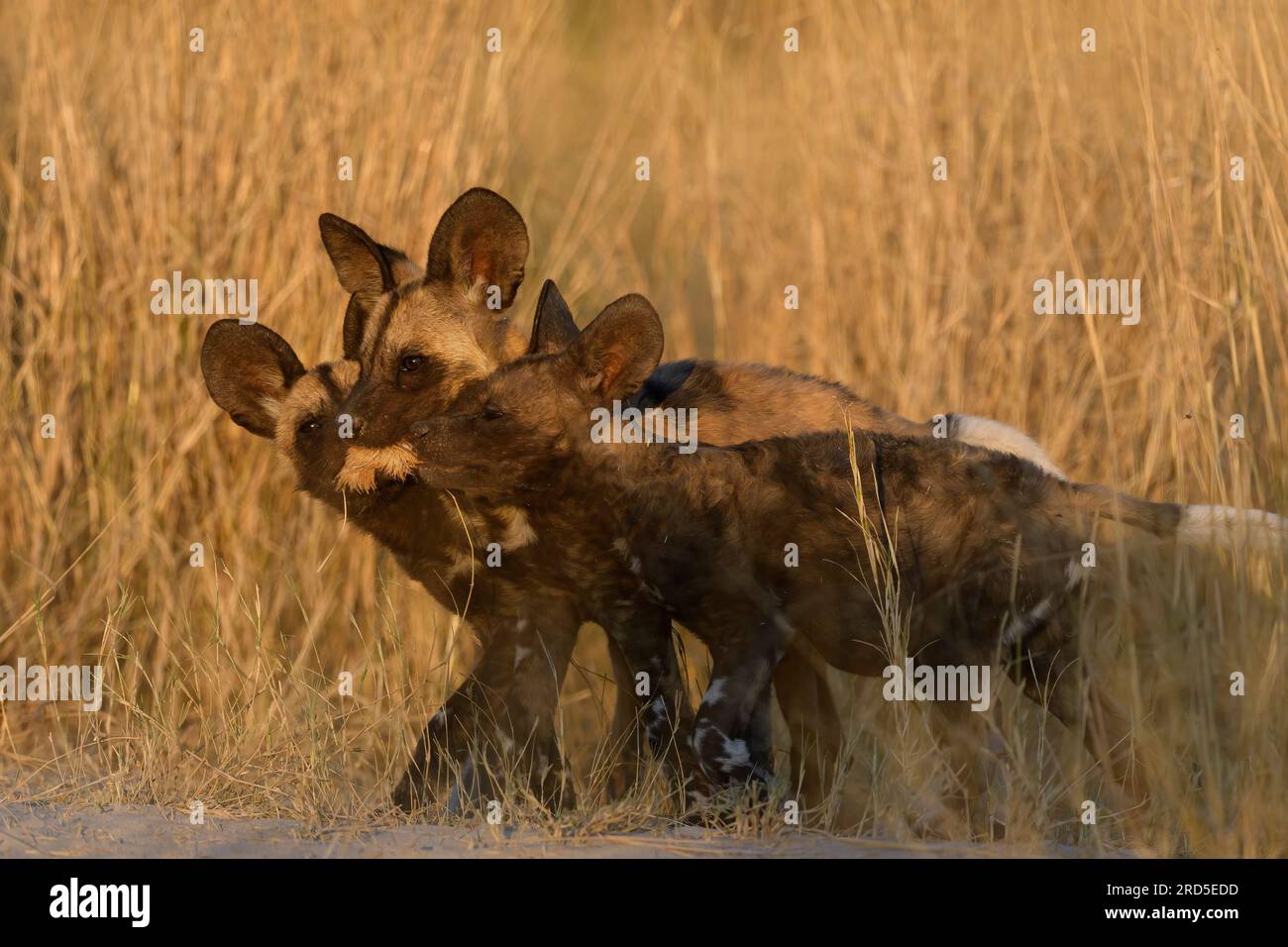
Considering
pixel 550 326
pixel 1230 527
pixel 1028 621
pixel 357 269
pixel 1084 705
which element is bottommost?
pixel 1084 705

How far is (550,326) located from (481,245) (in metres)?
0.43

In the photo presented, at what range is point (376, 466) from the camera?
530 centimetres

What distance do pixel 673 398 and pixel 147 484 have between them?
2747mm

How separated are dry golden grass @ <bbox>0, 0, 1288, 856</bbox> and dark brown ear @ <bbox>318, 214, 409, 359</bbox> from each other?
1122 mm

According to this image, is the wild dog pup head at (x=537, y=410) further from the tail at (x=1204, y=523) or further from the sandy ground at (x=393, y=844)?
the tail at (x=1204, y=523)

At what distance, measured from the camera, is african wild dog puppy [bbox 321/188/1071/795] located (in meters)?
5.41

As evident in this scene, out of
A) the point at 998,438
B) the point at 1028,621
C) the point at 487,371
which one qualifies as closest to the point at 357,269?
the point at 487,371

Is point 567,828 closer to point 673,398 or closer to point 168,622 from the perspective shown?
point 673,398

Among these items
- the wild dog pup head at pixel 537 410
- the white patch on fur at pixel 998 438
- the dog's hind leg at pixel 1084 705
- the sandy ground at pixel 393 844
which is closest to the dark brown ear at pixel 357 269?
the wild dog pup head at pixel 537 410

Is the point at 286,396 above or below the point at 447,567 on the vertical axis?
above

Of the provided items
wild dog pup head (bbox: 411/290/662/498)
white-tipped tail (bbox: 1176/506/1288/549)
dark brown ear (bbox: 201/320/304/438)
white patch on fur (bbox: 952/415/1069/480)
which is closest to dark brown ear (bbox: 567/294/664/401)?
wild dog pup head (bbox: 411/290/662/498)

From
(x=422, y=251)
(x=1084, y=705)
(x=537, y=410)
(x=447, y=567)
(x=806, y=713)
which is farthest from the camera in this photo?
(x=422, y=251)

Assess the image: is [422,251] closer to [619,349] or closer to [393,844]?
[619,349]

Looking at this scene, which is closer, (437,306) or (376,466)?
(376,466)
